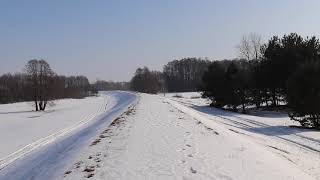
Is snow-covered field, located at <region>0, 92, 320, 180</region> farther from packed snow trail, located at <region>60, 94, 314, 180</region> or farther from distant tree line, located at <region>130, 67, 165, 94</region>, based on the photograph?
distant tree line, located at <region>130, 67, 165, 94</region>

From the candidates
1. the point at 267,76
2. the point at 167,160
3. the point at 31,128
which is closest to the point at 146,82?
the point at 267,76

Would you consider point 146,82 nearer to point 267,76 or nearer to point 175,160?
point 267,76

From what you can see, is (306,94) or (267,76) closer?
(306,94)

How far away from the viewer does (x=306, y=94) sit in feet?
118

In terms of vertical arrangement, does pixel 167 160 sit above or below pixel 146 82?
below

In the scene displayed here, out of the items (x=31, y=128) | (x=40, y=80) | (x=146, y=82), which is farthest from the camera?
(x=146, y=82)

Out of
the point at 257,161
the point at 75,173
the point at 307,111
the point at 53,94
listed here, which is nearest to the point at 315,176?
the point at 257,161

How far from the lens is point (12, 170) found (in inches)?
→ 661

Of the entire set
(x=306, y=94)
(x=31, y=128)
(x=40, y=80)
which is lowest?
(x=31, y=128)

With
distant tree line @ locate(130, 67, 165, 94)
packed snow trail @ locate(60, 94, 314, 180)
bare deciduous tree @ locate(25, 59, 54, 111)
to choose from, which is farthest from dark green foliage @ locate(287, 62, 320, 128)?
distant tree line @ locate(130, 67, 165, 94)

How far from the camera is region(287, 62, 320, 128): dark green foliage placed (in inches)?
1369

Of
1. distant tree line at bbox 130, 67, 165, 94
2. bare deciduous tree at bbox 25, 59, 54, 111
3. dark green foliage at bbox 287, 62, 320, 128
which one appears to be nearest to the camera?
dark green foliage at bbox 287, 62, 320, 128

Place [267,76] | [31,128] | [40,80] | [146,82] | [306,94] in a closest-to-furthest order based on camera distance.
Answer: [306,94], [31,128], [267,76], [40,80], [146,82]

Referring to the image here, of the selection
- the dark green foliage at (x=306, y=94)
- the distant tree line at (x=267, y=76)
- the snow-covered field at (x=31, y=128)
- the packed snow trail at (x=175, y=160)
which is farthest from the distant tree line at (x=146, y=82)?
the packed snow trail at (x=175, y=160)
